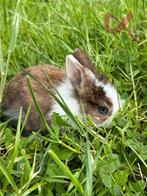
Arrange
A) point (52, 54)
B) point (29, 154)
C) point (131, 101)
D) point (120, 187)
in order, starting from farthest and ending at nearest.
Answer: point (52, 54) < point (131, 101) < point (29, 154) < point (120, 187)

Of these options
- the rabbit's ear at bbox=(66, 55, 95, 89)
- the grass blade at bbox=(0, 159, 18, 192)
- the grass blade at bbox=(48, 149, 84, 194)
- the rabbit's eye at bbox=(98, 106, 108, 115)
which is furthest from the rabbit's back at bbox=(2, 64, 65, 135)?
the grass blade at bbox=(48, 149, 84, 194)

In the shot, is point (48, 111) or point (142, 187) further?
point (48, 111)

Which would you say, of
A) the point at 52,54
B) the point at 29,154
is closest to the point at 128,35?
the point at 52,54

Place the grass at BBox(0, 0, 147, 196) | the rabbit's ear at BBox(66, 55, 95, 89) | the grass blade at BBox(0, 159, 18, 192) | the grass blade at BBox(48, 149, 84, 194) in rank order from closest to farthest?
the grass blade at BBox(48, 149, 84, 194) < the grass blade at BBox(0, 159, 18, 192) < the grass at BBox(0, 0, 147, 196) < the rabbit's ear at BBox(66, 55, 95, 89)

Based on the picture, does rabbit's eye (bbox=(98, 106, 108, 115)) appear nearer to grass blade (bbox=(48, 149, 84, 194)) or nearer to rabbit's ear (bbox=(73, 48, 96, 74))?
rabbit's ear (bbox=(73, 48, 96, 74))

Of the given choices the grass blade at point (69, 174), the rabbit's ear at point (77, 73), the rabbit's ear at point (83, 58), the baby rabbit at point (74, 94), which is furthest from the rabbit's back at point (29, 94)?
the grass blade at point (69, 174)

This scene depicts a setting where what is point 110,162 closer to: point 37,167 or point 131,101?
point 37,167
